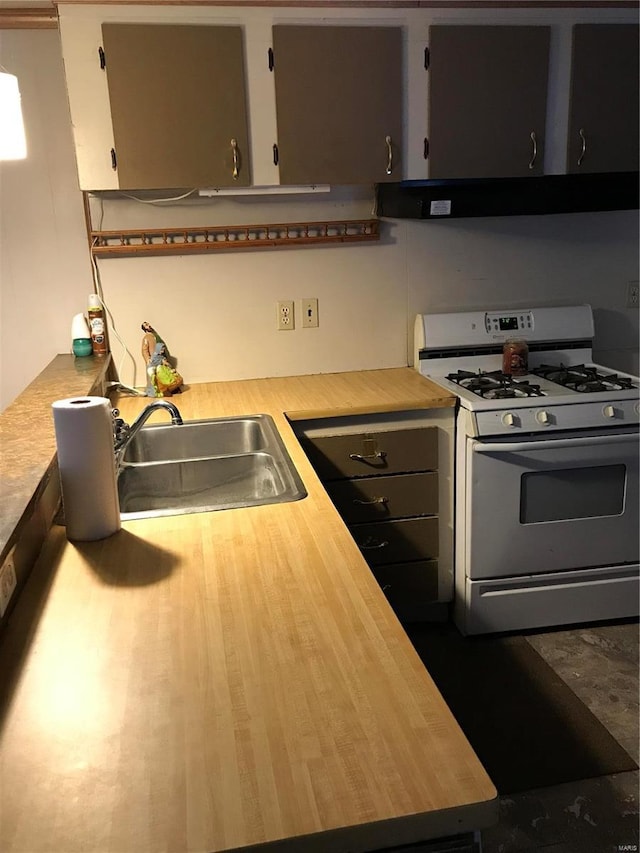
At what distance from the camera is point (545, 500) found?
96.8 inches

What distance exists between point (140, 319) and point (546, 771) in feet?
6.67

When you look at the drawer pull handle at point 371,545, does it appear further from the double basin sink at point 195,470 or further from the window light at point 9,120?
the window light at point 9,120

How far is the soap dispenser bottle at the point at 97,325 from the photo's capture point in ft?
8.59

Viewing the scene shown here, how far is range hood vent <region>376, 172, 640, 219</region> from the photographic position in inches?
97.0

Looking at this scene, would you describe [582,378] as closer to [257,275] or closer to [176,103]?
[257,275]

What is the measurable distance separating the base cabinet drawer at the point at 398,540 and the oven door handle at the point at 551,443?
0.38m

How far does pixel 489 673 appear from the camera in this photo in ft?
7.82

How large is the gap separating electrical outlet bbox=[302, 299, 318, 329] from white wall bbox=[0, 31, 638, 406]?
0.08ft

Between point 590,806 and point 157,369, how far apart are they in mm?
1922

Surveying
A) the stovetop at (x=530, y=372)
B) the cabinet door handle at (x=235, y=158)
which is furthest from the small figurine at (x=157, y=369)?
the stovetop at (x=530, y=372)

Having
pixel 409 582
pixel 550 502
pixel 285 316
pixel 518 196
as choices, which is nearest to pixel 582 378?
pixel 550 502

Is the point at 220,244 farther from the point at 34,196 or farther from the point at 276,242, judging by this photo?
the point at 34,196

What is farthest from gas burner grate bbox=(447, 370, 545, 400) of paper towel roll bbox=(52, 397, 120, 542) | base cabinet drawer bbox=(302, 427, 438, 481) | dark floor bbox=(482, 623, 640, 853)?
paper towel roll bbox=(52, 397, 120, 542)

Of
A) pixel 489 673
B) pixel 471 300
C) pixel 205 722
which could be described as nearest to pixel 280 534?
pixel 205 722
